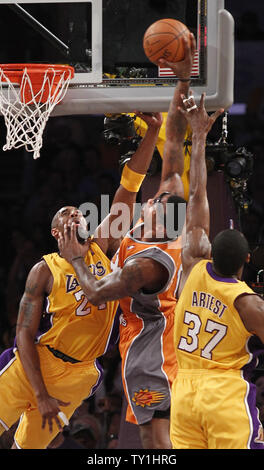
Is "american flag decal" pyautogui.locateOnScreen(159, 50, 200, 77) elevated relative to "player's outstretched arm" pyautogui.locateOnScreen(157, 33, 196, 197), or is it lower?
elevated

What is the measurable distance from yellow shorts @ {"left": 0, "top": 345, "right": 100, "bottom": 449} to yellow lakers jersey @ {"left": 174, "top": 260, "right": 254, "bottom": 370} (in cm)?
131

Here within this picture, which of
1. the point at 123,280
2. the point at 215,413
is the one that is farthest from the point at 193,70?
the point at 215,413

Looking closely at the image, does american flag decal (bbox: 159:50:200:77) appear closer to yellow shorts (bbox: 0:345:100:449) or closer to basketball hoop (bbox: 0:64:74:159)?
basketball hoop (bbox: 0:64:74:159)

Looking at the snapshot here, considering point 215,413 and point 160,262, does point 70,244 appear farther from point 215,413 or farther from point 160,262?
point 215,413

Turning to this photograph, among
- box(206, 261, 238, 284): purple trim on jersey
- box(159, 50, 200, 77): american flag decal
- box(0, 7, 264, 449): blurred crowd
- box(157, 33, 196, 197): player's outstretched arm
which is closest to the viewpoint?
box(206, 261, 238, 284): purple trim on jersey

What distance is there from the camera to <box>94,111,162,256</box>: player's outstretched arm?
5.43m

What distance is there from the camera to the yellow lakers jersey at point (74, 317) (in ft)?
17.0

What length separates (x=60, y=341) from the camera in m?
5.19

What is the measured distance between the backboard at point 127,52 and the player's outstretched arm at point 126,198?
0.50 m

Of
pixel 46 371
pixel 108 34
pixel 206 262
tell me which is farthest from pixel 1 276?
pixel 206 262

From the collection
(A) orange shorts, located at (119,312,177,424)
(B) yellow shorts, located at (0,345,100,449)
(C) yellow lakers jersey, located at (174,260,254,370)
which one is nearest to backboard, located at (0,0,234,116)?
(C) yellow lakers jersey, located at (174,260,254,370)

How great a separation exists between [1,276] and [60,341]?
3.23 metres

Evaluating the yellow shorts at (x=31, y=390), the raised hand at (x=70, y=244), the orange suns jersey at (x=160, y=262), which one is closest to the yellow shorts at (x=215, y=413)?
the orange suns jersey at (x=160, y=262)

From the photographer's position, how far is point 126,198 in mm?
5484
